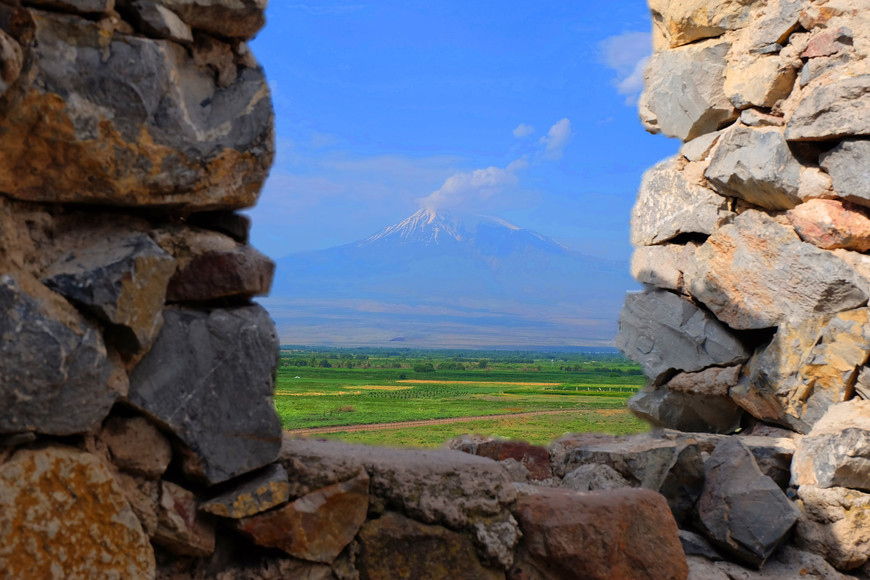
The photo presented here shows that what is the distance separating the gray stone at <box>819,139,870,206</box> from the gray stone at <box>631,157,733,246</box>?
1120 millimetres

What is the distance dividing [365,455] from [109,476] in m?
1.43

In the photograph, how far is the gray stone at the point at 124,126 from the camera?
294cm

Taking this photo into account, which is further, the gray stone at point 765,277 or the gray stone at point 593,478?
the gray stone at point 765,277

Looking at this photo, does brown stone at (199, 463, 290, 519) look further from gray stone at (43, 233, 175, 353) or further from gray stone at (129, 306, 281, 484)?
gray stone at (43, 233, 175, 353)

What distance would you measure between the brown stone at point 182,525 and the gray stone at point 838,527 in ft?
14.2

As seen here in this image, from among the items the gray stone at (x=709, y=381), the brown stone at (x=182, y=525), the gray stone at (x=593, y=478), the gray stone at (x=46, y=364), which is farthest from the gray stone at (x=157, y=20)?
the gray stone at (x=709, y=381)

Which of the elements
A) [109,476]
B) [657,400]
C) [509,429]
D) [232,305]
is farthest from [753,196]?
[109,476]

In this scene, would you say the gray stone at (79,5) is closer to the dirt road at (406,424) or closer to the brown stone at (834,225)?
the dirt road at (406,424)

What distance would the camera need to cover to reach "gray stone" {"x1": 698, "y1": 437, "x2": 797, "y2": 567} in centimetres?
505

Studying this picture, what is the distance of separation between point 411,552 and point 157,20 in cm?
290

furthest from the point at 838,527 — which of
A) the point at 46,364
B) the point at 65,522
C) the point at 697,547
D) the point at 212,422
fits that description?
the point at 46,364

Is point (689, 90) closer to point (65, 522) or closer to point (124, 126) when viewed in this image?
point (124, 126)

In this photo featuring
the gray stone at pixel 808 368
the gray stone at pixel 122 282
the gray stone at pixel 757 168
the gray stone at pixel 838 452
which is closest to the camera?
the gray stone at pixel 122 282

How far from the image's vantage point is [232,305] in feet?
12.1
